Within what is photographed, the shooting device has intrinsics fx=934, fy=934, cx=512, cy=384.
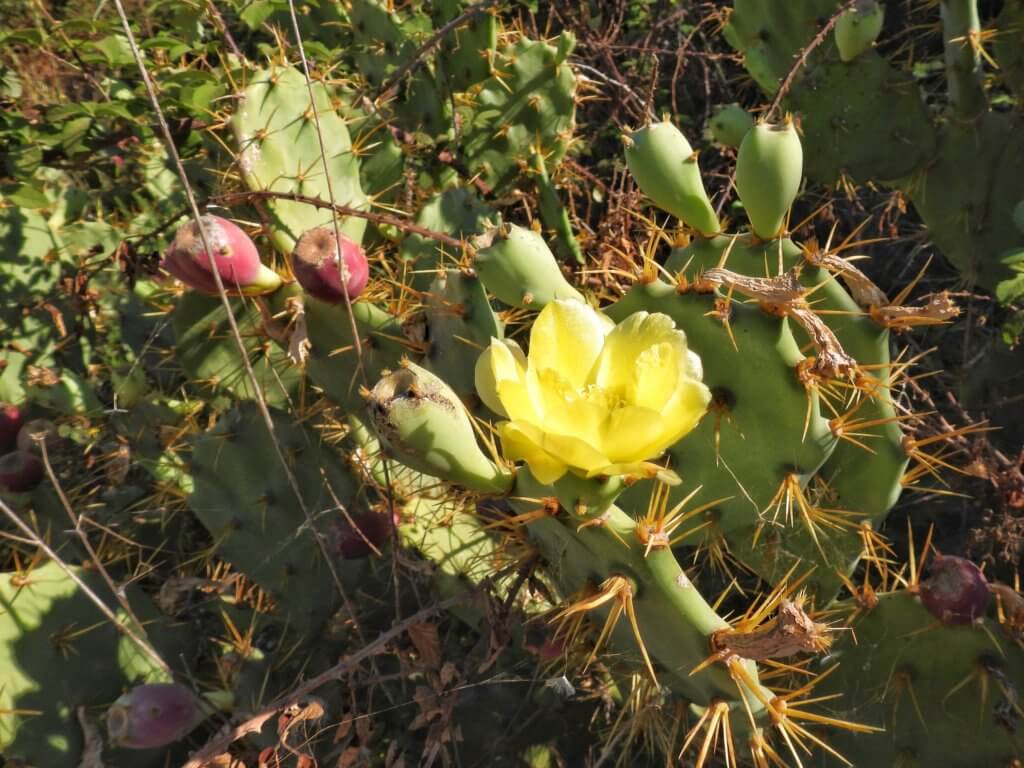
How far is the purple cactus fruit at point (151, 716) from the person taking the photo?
1.35 metres

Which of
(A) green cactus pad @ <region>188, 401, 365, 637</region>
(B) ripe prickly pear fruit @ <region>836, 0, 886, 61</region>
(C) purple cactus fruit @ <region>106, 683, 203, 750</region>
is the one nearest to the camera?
(C) purple cactus fruit @ <region>106, 683, 203, 750</region>

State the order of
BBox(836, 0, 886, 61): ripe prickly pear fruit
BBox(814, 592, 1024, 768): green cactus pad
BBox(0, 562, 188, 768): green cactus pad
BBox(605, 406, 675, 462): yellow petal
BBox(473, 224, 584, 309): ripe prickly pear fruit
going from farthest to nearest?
BBox(836, 0, 886, 61): ripe prickly pear fruit < BBox(0, 562, 188, 768): green cactus pad < BBox(814, 592, 1024, 768): green cactus pad < BBox(473, 224, 584, 309): ripe prickly pear fruit < BBox(605, 406, 675, 462): yellow petal

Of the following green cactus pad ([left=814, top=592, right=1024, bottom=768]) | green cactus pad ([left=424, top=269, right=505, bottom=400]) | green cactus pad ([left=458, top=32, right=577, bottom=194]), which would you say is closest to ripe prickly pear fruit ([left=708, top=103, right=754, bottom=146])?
green cactus pad ([left=458, top=32, right=577, bottom=194])

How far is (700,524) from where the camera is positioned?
1.19 metres

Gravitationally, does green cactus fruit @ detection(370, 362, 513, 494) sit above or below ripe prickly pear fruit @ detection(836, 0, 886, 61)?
above

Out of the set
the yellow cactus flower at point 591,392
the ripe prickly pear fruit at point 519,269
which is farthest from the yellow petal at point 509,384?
the ripe prickly pear fruit at point 519,269

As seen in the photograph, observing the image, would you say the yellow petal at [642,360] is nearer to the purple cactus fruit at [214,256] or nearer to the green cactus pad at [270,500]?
the purple cactus fruit at [214,256]

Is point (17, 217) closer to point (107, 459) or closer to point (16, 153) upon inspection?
point (16, 153)

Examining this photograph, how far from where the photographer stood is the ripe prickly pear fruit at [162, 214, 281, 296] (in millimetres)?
1224

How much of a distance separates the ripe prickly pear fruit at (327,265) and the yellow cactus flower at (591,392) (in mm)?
485

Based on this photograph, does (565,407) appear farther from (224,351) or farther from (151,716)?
(224,351)

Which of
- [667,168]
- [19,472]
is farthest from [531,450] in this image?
[19,472]

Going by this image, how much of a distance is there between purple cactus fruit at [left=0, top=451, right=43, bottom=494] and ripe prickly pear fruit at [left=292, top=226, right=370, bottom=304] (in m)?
0.79

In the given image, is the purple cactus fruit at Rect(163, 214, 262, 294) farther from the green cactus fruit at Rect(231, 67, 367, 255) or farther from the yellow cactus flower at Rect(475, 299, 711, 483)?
the yellow cactus flower at Rect(475, 299, 711, 483)
